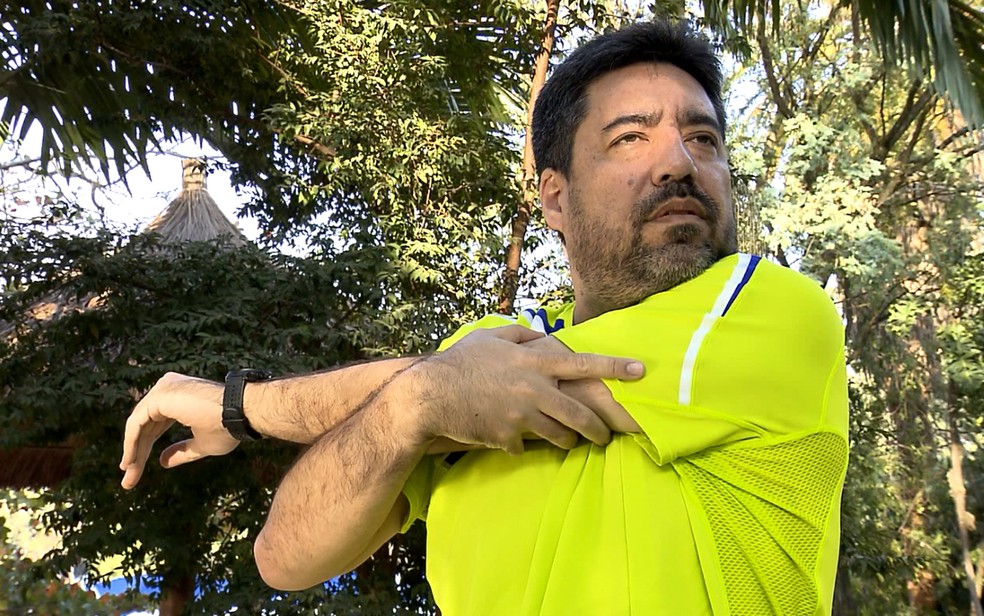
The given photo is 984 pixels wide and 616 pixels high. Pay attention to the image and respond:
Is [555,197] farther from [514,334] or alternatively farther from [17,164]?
[17,164]

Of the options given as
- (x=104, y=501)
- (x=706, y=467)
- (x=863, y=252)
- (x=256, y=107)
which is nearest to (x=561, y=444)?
(x=706, y=467)

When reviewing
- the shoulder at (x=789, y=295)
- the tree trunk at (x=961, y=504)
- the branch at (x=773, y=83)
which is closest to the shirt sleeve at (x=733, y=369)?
the shoulder at (x=789, y=295)

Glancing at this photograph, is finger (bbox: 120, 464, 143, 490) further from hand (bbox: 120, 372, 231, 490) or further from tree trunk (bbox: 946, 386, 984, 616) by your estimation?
tree trunk (bbox: 946, 386, 984, 616)

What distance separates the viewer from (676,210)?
3.35 feet

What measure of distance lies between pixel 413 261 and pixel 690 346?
316 centimetres

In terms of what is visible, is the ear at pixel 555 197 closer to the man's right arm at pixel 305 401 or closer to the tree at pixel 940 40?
the man's right arm at pixel 305 401

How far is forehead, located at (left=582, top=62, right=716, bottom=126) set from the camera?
1060 mm

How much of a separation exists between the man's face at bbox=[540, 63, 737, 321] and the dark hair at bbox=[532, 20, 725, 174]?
0.05 ft

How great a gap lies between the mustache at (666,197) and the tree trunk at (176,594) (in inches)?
162

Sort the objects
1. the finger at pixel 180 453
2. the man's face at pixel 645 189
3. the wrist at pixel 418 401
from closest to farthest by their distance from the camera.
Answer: the wrist at pixel 418 401 → the man's face at pixel 645 189 → the finger at pixel 180 453

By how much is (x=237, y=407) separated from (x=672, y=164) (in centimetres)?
64

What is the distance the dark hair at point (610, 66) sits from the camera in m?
1.10

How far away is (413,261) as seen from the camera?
396 centimetres

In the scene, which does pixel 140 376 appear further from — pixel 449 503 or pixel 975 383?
pixel 975 383
